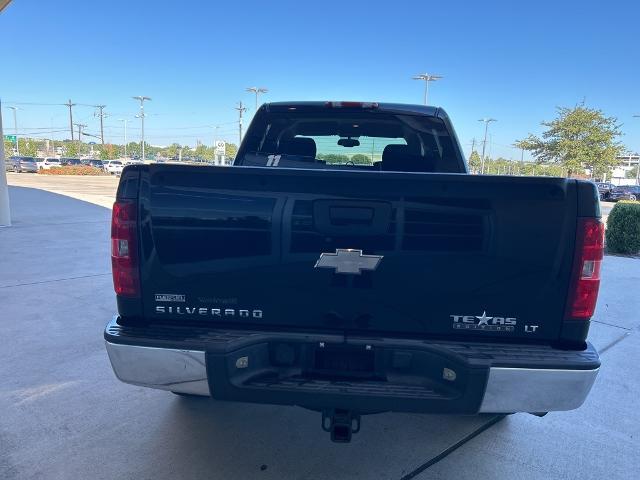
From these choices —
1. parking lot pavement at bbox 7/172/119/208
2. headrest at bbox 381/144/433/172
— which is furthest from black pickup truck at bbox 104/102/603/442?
parking lot pavement at bbox 7/172/119/208

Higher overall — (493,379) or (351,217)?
(351,217)

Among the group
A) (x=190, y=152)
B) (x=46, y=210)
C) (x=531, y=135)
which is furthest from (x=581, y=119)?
(x=190, y=152)

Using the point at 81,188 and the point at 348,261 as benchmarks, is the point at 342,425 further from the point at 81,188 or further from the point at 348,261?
the point at 81,188

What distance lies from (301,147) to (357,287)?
214cm

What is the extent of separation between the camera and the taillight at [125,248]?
2170mm

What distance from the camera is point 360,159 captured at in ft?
14.4

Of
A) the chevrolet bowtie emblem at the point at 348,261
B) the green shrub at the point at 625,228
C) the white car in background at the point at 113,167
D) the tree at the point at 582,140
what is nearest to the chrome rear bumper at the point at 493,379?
the chevrolet bowtie emblem at the point at 348,261

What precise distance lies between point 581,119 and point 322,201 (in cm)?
3426

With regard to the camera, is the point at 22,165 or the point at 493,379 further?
the point at 22,165

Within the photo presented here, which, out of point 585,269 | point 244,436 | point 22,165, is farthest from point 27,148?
point 585,269

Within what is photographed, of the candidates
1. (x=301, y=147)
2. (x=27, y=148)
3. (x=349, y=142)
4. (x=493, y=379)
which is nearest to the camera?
(x=493, y=379)

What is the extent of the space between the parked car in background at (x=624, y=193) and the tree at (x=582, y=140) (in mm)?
4013

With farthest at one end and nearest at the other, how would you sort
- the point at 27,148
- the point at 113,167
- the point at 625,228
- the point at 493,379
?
the point at 27,148
the point at 113,167
the point at 625,228
the point at 493,379

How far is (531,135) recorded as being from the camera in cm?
3328
